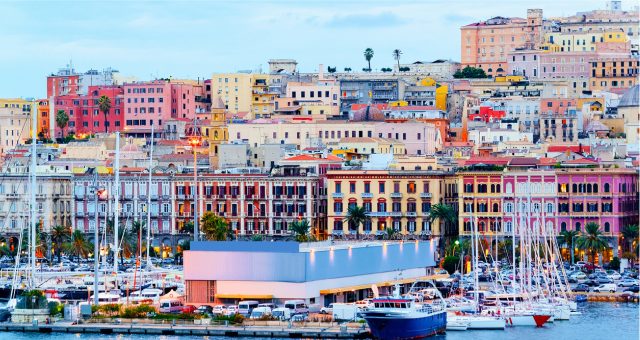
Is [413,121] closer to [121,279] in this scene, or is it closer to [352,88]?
[352,88]

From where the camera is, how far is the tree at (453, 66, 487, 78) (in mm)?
186125

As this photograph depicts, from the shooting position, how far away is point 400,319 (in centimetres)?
8231

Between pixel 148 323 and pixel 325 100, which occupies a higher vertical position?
pixel 325 100

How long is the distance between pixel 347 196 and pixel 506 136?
2819 cm

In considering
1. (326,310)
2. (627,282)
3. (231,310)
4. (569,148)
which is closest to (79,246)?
(627,282)

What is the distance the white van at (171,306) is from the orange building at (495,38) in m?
105

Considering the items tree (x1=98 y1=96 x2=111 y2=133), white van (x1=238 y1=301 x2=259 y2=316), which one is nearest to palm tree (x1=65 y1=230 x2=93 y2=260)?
white van (x1=238 y1=301 x2=259 y2=316)

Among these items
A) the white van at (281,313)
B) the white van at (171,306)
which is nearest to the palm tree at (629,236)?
the white van at (171,306)

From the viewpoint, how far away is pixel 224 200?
131 metres

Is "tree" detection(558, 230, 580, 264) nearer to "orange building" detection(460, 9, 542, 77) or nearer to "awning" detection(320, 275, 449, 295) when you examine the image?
"awning" detection(320, 275, 449, 295)

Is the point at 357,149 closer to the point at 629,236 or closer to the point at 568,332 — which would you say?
the point at 629,236

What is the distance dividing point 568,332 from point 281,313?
478 inches

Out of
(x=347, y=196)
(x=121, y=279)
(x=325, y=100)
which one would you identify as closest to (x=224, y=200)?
(x=347, y=196)

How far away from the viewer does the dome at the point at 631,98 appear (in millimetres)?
164375
